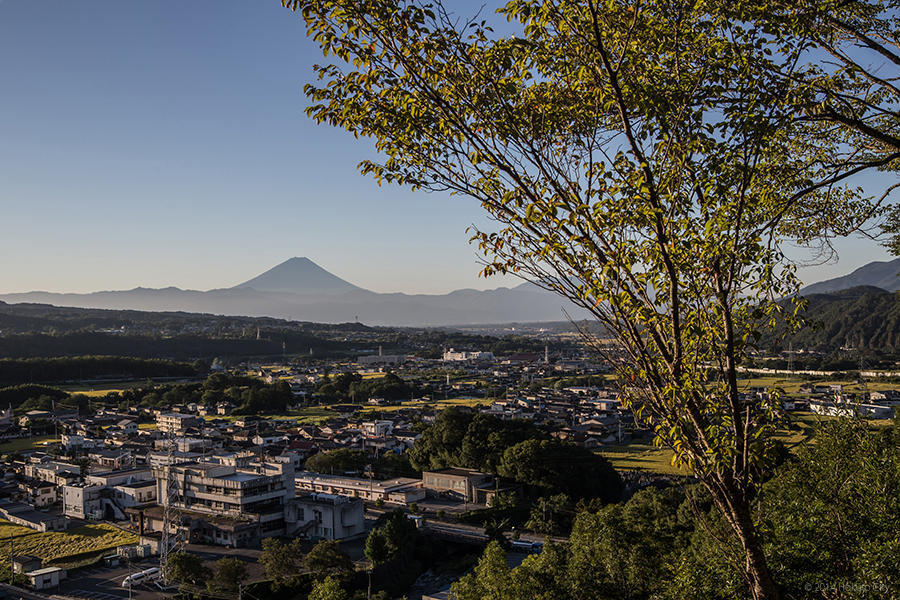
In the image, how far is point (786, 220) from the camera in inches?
122

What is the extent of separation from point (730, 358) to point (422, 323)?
19188 centimetres

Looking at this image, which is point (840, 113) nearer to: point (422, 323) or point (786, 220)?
point (786, 220)

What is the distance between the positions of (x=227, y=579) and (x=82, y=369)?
91.7ft

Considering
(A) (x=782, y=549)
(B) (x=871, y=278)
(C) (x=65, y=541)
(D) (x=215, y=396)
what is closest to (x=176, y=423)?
(D) (x=215, y=396)

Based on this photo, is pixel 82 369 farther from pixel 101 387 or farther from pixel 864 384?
pixel 864 384

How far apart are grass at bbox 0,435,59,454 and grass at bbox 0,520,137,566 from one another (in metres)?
7.52

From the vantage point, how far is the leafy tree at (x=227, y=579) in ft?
28.3

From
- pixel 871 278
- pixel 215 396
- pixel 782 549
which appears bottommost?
pixel 215 396

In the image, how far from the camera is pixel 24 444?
18.9 m

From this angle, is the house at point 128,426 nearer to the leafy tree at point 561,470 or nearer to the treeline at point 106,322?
the leafy tree at point 561,470

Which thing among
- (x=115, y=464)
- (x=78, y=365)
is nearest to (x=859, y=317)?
(x=115, y=464)

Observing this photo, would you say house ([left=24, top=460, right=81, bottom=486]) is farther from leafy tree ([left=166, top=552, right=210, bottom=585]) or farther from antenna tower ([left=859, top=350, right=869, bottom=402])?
antenna tower ([left=859, top=350, right=869, bottom=402])

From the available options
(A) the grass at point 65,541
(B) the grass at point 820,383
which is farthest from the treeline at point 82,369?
(B) the grass at point 820,383

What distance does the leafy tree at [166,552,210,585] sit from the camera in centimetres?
871
